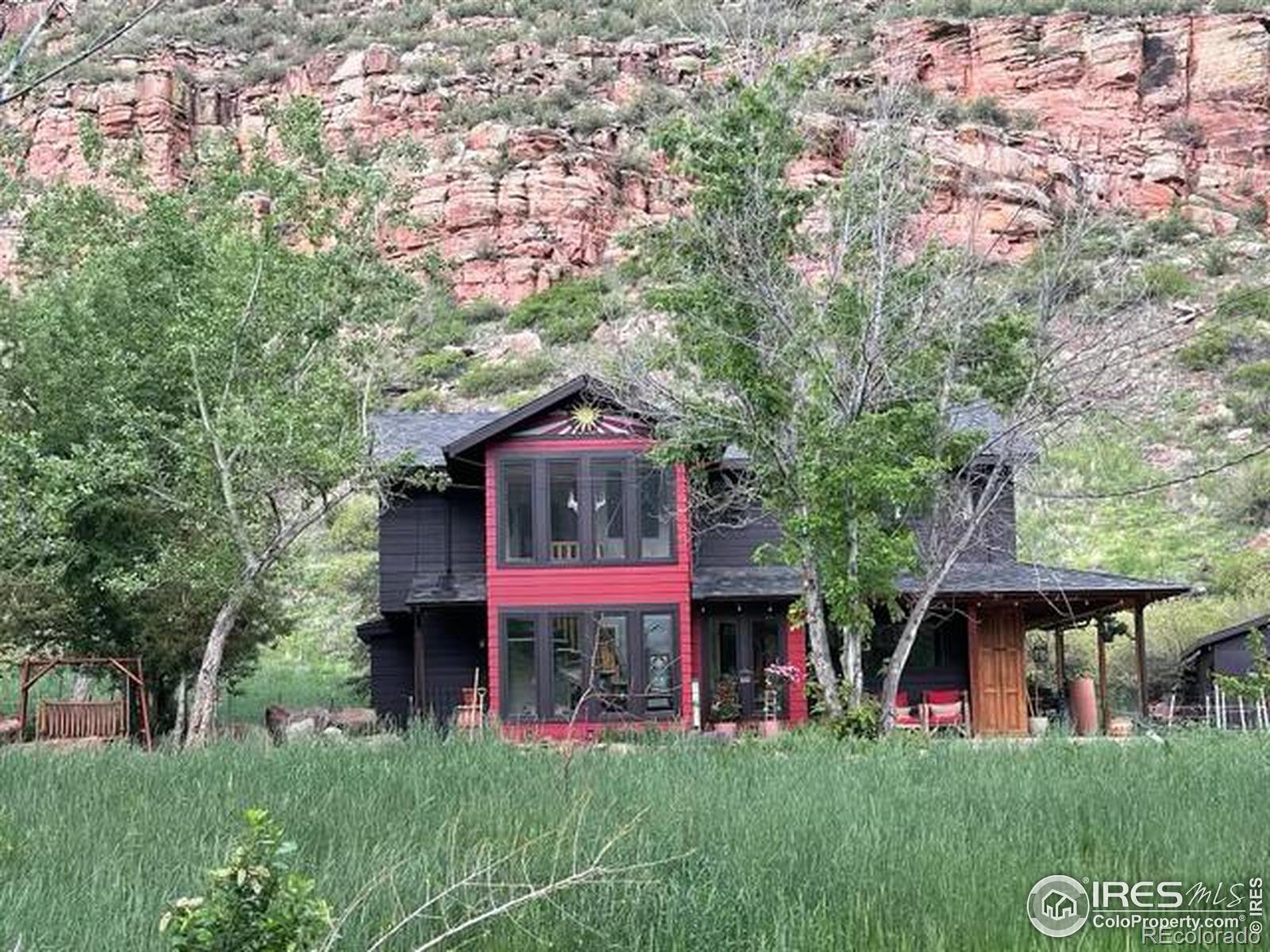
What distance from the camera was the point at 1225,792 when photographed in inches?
367

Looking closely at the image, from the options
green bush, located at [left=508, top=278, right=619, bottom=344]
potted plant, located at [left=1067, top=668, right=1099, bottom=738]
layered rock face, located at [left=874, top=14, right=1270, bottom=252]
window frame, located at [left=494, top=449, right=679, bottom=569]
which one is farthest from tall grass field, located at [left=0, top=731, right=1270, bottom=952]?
layered rock face, located at [left=874, top=14, right=1270, bottom=252]

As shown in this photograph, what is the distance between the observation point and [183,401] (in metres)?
20.1

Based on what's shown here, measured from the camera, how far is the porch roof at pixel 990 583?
2105cm

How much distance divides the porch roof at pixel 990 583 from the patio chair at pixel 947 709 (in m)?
1.70

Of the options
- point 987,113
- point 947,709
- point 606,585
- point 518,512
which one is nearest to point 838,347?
Answer: point 947,709

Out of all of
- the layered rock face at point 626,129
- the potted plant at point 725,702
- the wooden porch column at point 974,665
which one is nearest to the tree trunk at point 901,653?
the potted plant at point 725,702

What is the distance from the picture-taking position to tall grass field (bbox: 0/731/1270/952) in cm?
577

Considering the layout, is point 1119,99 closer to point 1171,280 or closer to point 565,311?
point 1171,280

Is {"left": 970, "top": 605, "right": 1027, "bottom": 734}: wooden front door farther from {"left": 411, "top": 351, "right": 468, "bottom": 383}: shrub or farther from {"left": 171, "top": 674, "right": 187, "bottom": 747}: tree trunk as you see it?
{"left": 411, "top": 351, "right": 468, "bottom": 383}: shrub

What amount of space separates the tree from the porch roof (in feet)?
20.1

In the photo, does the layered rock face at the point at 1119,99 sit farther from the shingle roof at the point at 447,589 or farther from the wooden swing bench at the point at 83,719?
the wooden swing bench at the point at 83,719

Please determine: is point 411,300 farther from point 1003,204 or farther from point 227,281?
point 1003,204

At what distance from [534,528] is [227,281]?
595cm

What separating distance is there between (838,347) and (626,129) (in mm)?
47610
